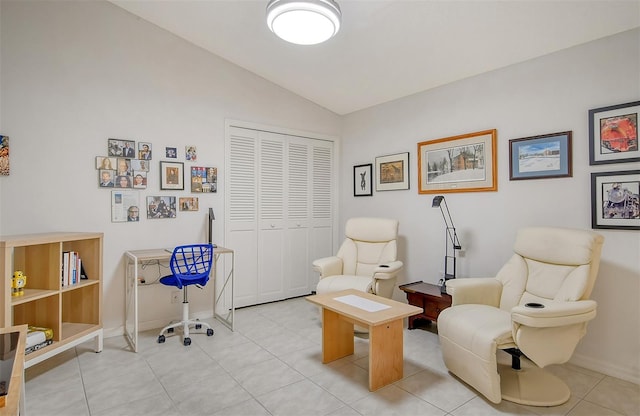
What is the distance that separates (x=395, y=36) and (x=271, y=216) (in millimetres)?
2456

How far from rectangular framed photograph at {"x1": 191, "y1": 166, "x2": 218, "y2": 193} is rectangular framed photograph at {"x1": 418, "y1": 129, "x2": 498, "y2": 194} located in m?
2.32

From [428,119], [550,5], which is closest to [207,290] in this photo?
[428,119]

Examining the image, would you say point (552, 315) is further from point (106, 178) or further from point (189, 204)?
point (106, 178)

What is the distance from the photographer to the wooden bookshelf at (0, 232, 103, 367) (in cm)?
224

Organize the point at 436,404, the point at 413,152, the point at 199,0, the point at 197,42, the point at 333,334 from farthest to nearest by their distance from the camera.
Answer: the point at 413,152
the point at 197,42
the point at 199,0
the point at 333,334
the point at 436,404

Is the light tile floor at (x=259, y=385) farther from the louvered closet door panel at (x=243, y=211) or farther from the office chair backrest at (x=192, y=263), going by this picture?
the louvered closet door panel at (x=243, y=211)

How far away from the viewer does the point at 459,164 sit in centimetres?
352

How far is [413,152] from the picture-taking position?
3973 millimetres

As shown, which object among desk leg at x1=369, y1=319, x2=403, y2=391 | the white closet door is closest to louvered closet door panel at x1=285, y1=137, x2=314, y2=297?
the white closet door

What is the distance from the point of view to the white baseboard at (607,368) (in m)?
2.44

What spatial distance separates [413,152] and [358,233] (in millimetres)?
1145

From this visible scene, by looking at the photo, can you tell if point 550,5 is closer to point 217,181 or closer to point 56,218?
point 217,181

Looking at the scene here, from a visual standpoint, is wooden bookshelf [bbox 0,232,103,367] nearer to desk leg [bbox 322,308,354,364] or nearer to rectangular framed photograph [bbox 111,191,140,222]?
rectangular framed photograph [bbox 111,191,140,222]

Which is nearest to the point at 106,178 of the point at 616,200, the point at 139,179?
the point at 139,179
